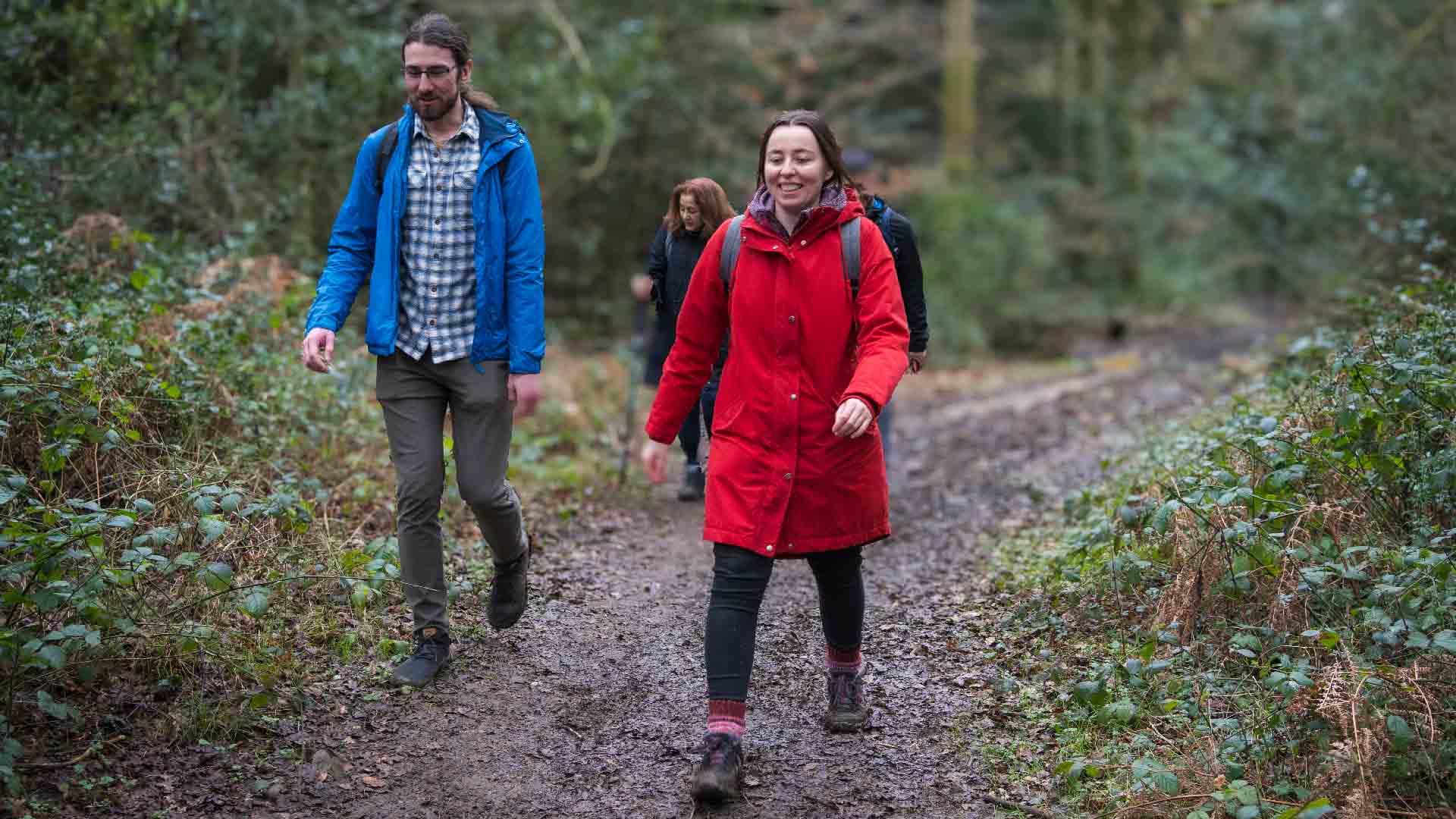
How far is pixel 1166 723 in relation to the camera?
4.52 meters

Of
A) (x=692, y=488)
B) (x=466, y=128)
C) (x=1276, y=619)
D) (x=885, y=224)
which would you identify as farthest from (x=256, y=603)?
(x=692, y=488)

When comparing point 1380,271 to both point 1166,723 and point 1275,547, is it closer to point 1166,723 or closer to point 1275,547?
point 1275,547

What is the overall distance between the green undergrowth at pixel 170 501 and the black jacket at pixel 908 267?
248 cm

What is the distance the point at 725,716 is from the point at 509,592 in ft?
5.23

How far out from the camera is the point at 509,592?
5480mm

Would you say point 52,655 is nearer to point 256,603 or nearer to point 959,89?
point 256,603

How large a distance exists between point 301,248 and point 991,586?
6204mm

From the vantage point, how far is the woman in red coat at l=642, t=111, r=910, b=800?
13.7 feet

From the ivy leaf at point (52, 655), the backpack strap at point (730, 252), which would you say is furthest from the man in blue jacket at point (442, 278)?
the ivy leaf at point (52, 655)

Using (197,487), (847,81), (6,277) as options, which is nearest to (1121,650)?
(197,487)

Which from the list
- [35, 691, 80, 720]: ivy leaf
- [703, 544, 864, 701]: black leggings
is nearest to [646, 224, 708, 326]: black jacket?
[703, 544, 864, 701]: black leggings

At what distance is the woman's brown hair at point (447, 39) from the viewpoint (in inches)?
183

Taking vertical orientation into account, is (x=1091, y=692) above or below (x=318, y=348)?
below

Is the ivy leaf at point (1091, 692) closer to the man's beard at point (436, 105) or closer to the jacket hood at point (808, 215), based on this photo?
the jacket hood at point (808, 215)
